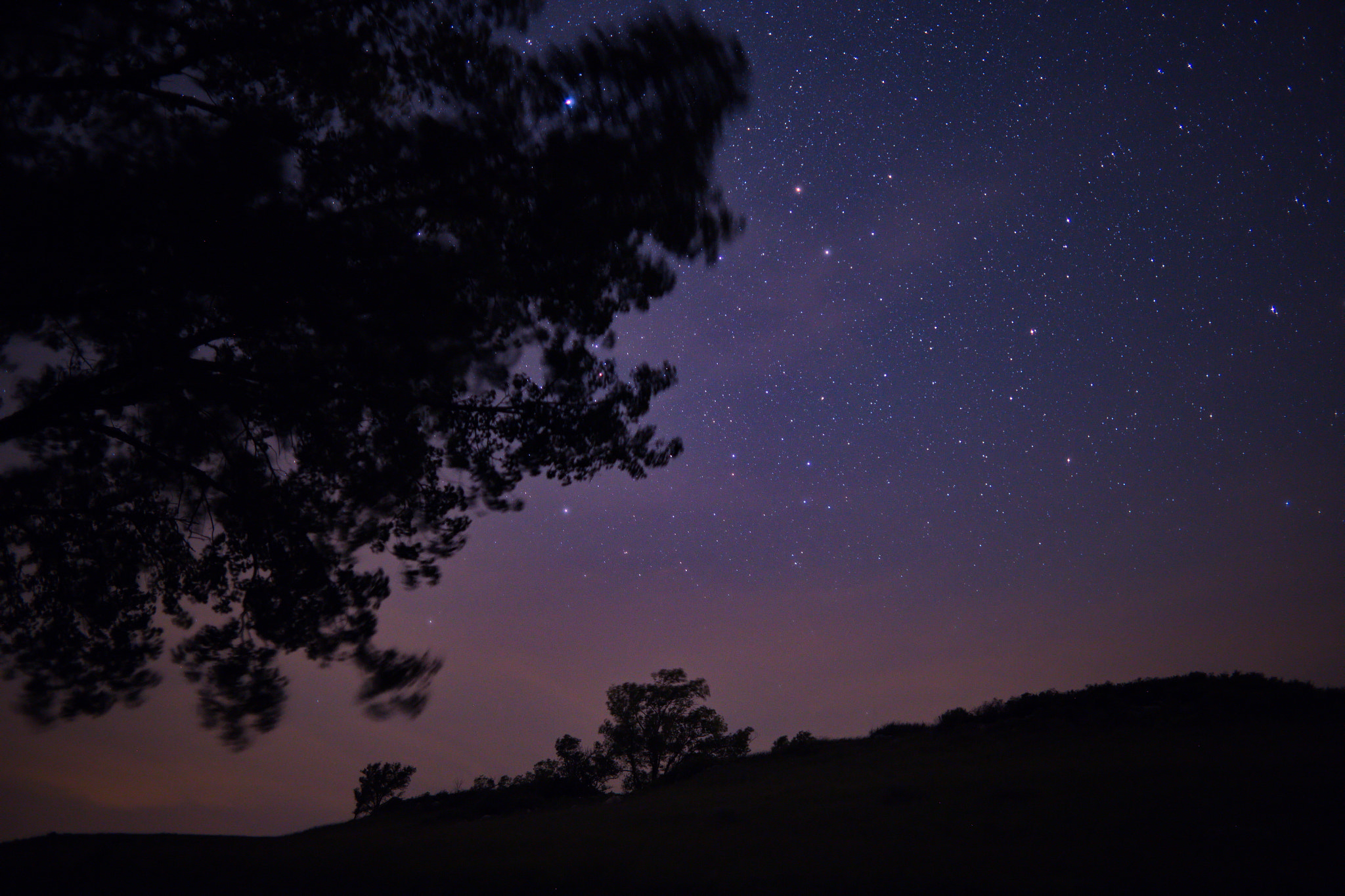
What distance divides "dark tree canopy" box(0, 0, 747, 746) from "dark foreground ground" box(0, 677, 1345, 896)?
256cm

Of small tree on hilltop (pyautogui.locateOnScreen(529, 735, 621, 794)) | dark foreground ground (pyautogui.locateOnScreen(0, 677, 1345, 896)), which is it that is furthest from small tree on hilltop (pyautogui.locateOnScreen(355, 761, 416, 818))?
dark foreground ground (pyautogui.locateOnScreen(0, 677, 1345, 896))

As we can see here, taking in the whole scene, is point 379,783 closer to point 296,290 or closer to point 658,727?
point 658,727

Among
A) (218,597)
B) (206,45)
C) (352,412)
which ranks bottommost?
(218,597)

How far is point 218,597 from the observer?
8.04 meters

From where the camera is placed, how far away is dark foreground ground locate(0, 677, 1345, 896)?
5320mm

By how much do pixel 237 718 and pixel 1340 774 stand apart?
1227cm

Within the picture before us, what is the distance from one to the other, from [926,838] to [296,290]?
337 inches

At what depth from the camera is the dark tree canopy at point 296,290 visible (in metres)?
4.97

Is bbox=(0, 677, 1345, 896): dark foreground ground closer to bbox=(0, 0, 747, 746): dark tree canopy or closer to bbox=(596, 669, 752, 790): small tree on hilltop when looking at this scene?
bbox=(0, 0, 747, 746): dark tree canopy

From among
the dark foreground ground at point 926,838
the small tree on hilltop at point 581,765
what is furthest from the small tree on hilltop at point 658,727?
the dark foreground ground at point 926,838

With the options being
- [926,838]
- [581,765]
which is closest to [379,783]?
[581,765]

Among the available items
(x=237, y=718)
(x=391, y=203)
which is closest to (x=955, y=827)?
(x=237, y=718)

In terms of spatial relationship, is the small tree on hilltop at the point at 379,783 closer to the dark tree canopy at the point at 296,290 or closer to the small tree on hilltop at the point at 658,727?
the small tree on hilltop at the point at 658,727

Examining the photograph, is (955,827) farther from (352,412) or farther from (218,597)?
(218,597)
